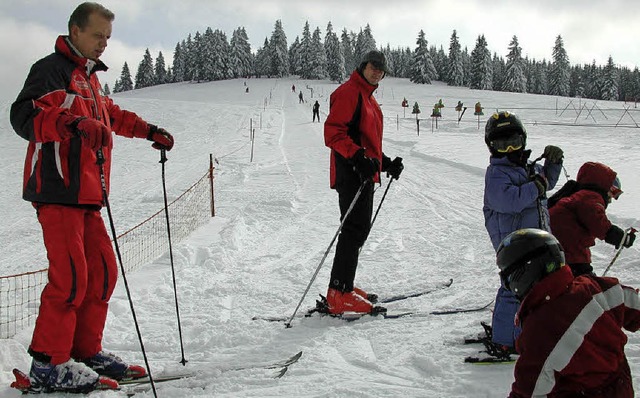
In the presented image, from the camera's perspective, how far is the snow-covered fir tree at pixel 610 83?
235ft

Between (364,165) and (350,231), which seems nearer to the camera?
(364,165)

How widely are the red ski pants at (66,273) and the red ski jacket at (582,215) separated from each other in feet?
10.5

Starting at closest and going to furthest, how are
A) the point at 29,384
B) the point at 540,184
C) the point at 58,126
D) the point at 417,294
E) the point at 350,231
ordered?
the point at 58,126 → the point at 29,384 → the point at 540,184 → the point at 350,231 → the point at 417,294

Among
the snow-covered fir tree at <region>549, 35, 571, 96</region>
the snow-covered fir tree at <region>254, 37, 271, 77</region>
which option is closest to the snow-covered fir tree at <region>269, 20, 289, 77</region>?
the snow-covered fir tree at <region>254, 37, 271, 77</region>

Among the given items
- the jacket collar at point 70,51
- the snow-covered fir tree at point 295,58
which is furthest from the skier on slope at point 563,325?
the snow-covered fir tree at point 295,58

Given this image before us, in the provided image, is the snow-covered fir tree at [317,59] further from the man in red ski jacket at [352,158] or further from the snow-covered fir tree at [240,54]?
the man in red ski jacket at [352,158]

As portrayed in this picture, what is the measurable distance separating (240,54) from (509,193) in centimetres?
9476

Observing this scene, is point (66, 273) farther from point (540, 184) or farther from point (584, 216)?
point (584, 216)

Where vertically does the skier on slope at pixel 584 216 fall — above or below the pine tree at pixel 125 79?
below

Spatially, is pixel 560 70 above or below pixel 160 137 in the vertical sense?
above

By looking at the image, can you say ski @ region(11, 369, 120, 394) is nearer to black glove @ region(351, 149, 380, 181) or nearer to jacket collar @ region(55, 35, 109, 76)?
jacket collar @ region(55, 35, 109, 76)

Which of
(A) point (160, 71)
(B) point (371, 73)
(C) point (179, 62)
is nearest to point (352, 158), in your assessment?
(B) point (371, 73)

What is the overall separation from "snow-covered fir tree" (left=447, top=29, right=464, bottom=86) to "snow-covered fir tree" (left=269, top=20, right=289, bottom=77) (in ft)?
98.1

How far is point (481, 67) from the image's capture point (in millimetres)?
73062
